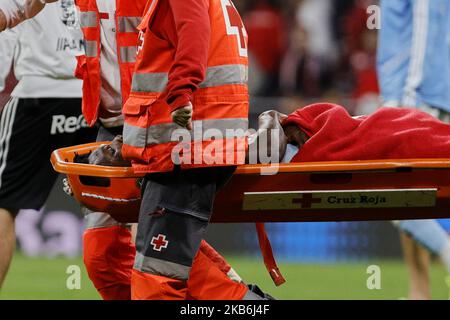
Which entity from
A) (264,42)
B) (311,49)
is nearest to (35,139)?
(311,49)

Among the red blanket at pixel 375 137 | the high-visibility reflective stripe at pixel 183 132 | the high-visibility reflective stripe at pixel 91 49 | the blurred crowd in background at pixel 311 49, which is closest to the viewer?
the high-visibility reflective stripe at pixel 183 132

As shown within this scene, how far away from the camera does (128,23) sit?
4.86 meters

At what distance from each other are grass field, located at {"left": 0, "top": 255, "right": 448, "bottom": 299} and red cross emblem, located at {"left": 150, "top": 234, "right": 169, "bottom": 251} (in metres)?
2.64

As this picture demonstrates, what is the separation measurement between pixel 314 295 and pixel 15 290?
195 centimetres

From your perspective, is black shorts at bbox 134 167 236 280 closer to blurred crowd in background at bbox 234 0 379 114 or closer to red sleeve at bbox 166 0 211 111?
red sleeve at bbox 166 0 211 111

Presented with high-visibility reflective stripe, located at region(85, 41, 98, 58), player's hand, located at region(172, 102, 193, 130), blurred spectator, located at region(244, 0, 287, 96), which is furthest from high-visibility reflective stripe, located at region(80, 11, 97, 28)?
blurred spectator, located at region(244, 0, 287, 96)

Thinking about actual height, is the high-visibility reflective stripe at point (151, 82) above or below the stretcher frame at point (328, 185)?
above

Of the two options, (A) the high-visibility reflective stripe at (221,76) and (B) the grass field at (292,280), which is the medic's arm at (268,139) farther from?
(B) the grass field at (292,280)

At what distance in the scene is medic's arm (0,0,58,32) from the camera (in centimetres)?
536

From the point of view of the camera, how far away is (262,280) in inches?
317

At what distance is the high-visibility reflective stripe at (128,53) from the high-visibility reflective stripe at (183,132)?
542 mm

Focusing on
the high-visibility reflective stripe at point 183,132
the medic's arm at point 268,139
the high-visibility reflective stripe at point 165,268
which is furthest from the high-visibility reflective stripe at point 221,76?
the high-visibility reflective stripe at point 165,268

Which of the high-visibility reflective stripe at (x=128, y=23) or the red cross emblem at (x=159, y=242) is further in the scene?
the high-visibility reflective stripe at (x=128, y=23)

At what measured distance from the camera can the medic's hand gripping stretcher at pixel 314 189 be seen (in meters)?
4.47
